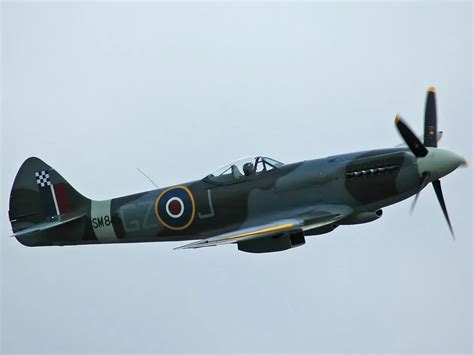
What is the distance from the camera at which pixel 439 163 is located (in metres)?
18.9

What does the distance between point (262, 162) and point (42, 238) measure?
5.70 m

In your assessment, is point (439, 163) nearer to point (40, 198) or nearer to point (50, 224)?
point (50, 224)

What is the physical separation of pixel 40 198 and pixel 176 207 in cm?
382

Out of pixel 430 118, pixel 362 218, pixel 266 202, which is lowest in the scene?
pixel 362 218

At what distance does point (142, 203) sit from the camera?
21.1 m

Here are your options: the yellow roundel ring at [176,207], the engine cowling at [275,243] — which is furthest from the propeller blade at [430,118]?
the yellow roundel ring at [176,207]

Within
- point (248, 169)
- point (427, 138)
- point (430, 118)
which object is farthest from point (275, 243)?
point (430, 118)

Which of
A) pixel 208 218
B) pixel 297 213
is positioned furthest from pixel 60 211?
pixel 297 213

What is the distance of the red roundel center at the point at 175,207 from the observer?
20639mm

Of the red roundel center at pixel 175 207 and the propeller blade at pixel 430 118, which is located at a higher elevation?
the propeller blade at pixel 430 118

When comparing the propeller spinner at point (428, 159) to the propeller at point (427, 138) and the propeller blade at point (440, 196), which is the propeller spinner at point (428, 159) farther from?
the propeller blade at point (440, 196)

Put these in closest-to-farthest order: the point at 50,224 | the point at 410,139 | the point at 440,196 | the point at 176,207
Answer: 1. the point at 410,139
2. the point at 440,196
3. the point at 176,207
4. the point at 50,224

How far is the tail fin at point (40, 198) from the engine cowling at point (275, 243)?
16.9 feet

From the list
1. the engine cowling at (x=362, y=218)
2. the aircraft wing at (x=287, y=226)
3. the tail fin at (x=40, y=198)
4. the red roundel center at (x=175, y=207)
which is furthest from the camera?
the tail fin at (x=40, y=198)
